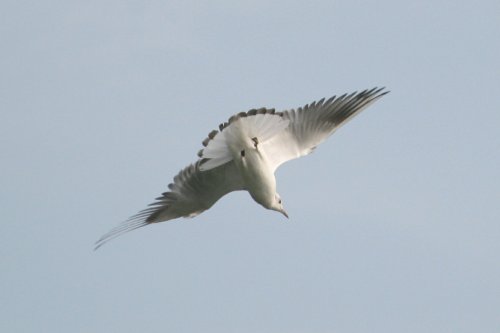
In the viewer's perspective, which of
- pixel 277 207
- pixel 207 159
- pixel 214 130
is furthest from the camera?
pixel 277 207

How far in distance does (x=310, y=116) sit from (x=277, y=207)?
147 centimetres

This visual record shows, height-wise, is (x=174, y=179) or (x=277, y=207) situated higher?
(x=174, y=179)

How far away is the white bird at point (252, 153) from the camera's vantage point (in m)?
11.6

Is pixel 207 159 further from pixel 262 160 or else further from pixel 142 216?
pixel 142 216

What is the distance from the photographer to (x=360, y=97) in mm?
12703

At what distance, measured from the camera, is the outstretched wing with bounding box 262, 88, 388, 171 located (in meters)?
12.5

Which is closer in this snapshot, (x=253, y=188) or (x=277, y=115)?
(x=277, y=115)

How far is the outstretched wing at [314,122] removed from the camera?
12539 mm

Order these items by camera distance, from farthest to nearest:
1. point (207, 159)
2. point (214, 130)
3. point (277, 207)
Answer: point (277, 207), point (207, 159), point (214, 130)

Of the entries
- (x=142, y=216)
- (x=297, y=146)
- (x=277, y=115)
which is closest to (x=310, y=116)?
(x=297, y=146)

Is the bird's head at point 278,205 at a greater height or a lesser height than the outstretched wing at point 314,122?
lesser

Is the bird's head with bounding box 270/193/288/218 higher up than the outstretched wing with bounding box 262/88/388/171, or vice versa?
the outstretched wing with bounding box 262/88/388/171

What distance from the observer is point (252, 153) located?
11.8m

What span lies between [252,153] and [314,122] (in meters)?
1.35
